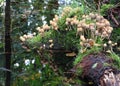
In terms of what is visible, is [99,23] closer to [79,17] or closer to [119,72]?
[79,17]

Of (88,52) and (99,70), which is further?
(88,52)

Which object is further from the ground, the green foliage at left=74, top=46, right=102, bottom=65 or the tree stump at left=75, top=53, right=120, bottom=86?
the green foliage at left=74, top=46, right=102, bottom=65

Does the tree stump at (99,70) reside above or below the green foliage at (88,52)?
below

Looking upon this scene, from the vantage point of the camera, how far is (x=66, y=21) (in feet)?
7.21

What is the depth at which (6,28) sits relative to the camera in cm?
238

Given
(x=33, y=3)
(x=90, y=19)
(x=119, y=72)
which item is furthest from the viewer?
(x=33, y=3)

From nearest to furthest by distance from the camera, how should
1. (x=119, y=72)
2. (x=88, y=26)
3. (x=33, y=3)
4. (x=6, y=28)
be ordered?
(x=119, y=72) < (x=88, y=26) < (x=6, y=28) < (x=33, y=3)

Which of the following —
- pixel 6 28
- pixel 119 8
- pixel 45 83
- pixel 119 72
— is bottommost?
pixel 45 83

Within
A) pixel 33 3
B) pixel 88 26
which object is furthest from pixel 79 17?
pixel 33 3

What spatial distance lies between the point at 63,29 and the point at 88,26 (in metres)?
0.28

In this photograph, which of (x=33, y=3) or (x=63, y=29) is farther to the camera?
(x=33, y=3)

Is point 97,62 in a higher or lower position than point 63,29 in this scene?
lower

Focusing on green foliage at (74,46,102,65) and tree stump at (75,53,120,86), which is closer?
tree stump at (75,53,120,86)

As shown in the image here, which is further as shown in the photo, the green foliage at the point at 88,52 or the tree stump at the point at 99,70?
the green foliage at the point at 88,52
